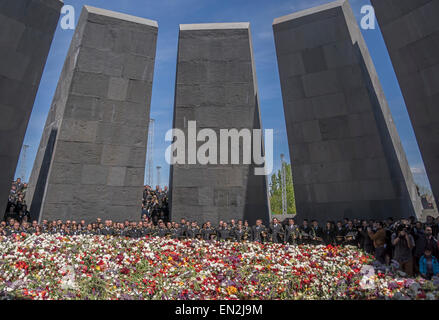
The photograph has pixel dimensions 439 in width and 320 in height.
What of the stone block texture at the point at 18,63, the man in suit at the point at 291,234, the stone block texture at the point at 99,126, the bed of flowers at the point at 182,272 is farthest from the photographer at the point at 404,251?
the stone block texture at the point at 18,63

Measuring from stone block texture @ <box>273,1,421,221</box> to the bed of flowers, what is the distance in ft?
21.8

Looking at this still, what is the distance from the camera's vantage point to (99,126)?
53.4ft

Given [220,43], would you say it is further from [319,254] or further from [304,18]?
[319,254]

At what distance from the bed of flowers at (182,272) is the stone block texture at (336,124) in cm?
665

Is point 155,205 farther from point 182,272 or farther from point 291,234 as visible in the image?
point 182,272

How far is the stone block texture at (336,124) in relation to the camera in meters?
16.5

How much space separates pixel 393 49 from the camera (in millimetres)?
12891

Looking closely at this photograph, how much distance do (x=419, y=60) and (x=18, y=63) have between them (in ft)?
46.5

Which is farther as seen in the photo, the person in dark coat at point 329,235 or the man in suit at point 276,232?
the man in suit at point 276,232

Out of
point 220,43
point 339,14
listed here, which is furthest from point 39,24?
point 339,14

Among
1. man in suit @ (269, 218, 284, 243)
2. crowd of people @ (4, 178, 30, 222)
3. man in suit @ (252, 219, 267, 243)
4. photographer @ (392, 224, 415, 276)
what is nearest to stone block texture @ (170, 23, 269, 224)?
man in suit @ (252, 219, 267, 243)

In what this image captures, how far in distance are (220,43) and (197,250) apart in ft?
37.2

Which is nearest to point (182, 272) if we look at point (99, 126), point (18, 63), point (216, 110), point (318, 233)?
point (318, 233)

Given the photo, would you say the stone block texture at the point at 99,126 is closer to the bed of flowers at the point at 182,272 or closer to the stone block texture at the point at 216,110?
the stone block texture at the point at 216,110
